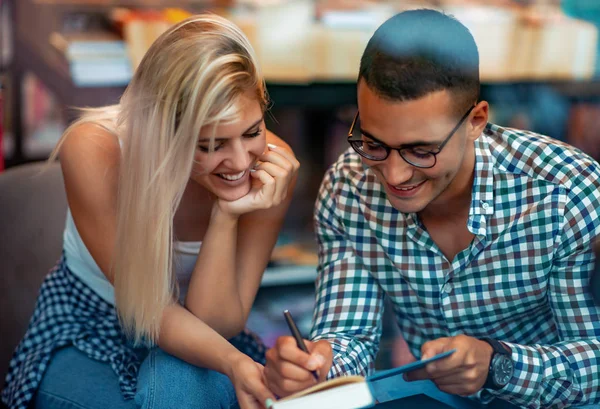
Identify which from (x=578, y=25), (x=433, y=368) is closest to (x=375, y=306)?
(x=433, y=368)

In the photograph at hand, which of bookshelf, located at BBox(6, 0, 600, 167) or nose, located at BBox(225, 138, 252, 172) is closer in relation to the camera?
→ nose, located at BBox(225, 138, 252, 172)

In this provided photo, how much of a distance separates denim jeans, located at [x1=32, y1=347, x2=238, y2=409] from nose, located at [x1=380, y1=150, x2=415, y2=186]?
478 mm

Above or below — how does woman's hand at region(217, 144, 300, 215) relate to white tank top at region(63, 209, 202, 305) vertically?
above

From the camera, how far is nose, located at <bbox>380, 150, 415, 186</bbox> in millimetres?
1268

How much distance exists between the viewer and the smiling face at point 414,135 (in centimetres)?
124

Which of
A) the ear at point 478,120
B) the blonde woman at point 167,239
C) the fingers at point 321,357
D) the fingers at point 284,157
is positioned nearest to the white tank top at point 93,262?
the blonde woman at point 167,239

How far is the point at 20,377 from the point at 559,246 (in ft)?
3.37

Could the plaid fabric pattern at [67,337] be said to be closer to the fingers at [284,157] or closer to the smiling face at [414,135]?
the fingers at [284,157]

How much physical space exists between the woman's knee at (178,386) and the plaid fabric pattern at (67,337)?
0.11m

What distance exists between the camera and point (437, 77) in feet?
4.07

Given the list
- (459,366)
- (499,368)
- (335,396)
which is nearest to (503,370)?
(499,368)

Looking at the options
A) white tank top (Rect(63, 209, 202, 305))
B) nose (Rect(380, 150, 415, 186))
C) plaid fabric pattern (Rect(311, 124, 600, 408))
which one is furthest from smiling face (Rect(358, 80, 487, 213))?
white tank top (Rect(63, 209, 202, 305))

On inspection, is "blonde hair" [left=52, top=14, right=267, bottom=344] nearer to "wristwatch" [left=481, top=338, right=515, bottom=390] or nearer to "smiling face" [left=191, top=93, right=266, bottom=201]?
"smiling face" [left=191, top=93, right=266, bottom=201]

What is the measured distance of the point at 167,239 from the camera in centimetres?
142
